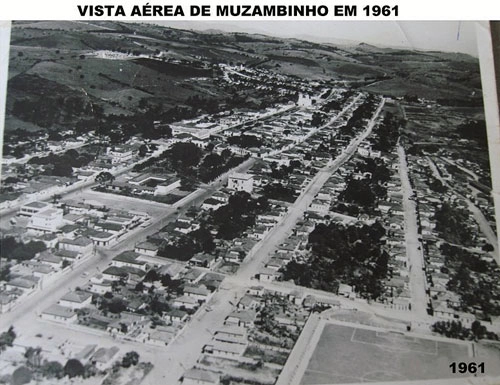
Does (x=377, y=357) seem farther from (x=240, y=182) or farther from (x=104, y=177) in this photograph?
(x=104, y=177)

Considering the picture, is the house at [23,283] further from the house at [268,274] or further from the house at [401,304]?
the house at [401,304]

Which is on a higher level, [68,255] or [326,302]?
A: [68,255]

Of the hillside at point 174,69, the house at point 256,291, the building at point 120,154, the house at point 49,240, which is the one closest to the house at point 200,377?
the house at point 256,291

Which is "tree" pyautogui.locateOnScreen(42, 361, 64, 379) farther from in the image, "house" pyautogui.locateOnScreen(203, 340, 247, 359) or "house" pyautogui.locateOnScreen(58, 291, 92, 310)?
"house" pyautogui.locateOnScreen(203, 340, 247, 359)

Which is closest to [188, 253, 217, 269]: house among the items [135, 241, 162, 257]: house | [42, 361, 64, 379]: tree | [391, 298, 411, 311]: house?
[135, 241, 162, 257]: house

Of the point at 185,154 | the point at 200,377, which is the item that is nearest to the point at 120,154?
the point at 185,154
